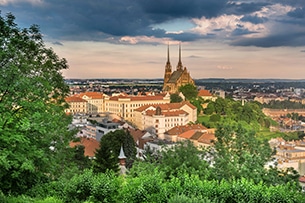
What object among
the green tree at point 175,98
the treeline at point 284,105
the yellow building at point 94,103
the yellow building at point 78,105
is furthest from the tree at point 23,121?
the treeline at point 284,105

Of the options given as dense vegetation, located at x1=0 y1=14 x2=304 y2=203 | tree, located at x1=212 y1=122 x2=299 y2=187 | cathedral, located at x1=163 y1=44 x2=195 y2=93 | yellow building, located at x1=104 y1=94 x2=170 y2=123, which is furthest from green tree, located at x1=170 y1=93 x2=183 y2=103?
dense vegetation, located at x1=0 y1=14 x2=304 y2=203

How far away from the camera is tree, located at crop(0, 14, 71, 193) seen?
8.12 metres

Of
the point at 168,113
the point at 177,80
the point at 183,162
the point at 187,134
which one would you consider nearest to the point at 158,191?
the point at 183,162

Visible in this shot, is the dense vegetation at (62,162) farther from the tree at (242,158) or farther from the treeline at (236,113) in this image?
the treeline at (236,113)

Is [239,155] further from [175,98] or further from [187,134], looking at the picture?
[175,98]

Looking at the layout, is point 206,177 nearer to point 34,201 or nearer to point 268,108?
point 34,201

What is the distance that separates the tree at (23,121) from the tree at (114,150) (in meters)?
10.1

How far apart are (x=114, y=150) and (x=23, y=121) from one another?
79.1 ft

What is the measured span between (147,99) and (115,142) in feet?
141

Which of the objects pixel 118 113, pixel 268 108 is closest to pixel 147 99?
pixel 118 113

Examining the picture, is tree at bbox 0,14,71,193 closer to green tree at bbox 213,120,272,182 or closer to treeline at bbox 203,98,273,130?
green tree at bbox 213,120,272,182

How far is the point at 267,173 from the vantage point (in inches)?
425

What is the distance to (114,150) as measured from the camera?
32.0 meters

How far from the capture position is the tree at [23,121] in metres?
8.12
